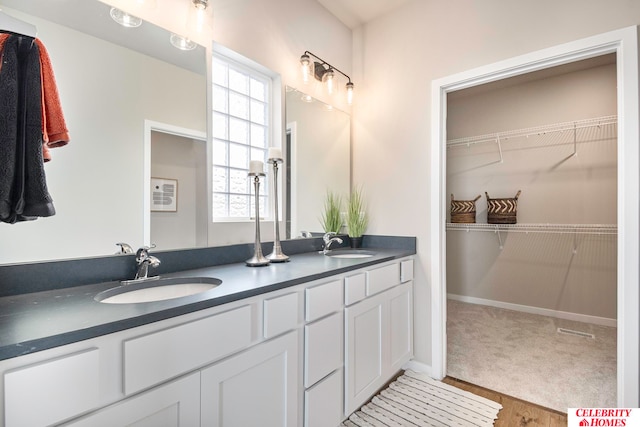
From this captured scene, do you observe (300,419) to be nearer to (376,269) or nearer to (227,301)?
(227,301)

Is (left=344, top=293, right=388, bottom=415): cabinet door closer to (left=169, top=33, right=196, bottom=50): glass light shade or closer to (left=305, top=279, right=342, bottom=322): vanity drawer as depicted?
(left=305, top=279, right=342, bottom=322): vanity drawer

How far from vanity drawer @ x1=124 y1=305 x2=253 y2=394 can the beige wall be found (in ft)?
11.4

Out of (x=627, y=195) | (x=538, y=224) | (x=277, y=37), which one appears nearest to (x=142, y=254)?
(x=277, y=37)

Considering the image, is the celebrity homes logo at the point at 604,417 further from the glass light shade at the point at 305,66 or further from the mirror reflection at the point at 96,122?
the glass light shade at the point at 305,66

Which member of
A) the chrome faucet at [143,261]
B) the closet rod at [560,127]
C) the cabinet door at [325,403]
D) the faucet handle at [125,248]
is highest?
the closet rod at [560,127]

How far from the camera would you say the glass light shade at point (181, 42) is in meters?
1.48

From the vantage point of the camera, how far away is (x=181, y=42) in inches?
59.1

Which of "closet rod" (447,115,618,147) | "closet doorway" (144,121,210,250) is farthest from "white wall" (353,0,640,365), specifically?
"closet doorway" (144,121,210,250)

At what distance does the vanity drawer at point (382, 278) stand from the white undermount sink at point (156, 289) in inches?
34.8

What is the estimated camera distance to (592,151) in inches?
120

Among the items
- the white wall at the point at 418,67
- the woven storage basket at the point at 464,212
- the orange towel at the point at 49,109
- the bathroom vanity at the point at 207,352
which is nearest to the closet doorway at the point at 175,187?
the bathroom vanity at the point at 207,352

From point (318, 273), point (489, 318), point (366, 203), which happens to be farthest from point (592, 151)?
point (318, 273)

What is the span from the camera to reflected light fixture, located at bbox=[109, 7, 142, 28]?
129 centimetres

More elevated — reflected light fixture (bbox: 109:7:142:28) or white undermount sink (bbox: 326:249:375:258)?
reflected light fixture (bbox: 109:7:142:28)
